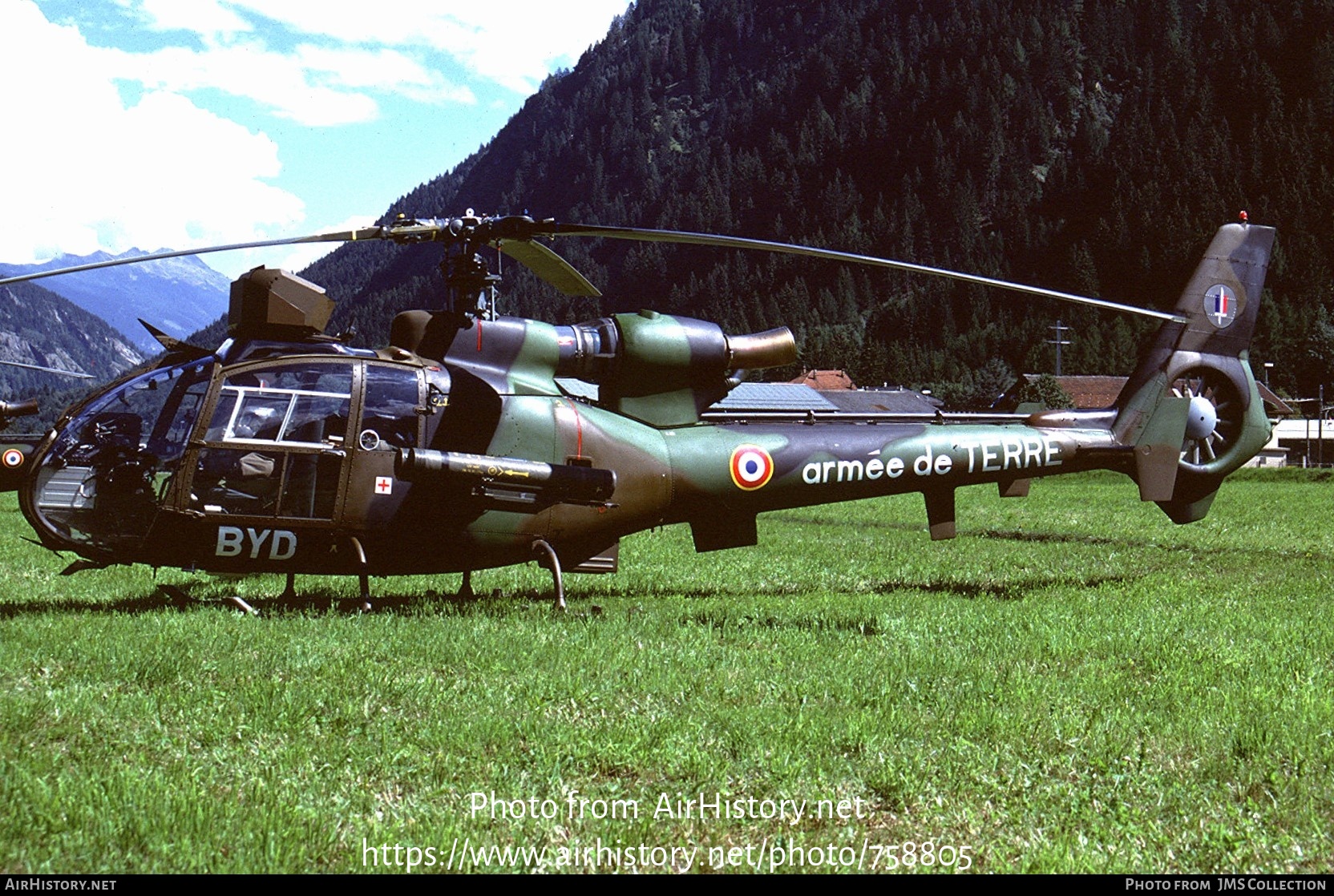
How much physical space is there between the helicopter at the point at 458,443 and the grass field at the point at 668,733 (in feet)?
2.30

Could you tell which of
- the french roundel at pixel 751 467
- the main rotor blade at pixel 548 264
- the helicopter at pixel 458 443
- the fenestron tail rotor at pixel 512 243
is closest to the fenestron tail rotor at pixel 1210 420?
the helicopter at pixel 458 443

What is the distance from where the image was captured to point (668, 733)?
6031 millimetres

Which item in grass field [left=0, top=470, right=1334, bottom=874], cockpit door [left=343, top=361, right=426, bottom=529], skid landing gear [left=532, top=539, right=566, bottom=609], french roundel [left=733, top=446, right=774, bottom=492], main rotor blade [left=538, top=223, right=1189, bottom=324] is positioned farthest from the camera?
french roundel [left=733, top=446, right=774, bottom=492]

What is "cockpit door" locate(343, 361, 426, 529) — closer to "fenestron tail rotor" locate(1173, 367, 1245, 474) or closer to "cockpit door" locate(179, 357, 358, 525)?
"cockpit door" locate(179, 357, 358, 525)

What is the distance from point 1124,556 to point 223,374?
13102 millimetres

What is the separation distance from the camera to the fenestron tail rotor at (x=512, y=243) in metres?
8.97

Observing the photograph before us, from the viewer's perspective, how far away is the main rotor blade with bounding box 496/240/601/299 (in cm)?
980

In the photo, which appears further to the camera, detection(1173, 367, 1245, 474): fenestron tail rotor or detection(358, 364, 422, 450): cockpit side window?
detection(1173, 367, 1245, 474): fenestron tail rotor

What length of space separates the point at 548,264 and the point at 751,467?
10.1 feet

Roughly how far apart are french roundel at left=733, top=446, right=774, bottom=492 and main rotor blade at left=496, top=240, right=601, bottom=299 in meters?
2.56

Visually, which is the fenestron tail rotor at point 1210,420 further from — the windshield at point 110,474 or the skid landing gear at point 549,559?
the windshield at point 110,474

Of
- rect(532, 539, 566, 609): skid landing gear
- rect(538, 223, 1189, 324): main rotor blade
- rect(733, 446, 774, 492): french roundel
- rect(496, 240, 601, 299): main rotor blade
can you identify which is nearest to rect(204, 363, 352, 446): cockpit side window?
rect(496, 240, 601, 299): main rotor blade

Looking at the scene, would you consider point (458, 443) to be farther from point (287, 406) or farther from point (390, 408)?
point (287, 406)
